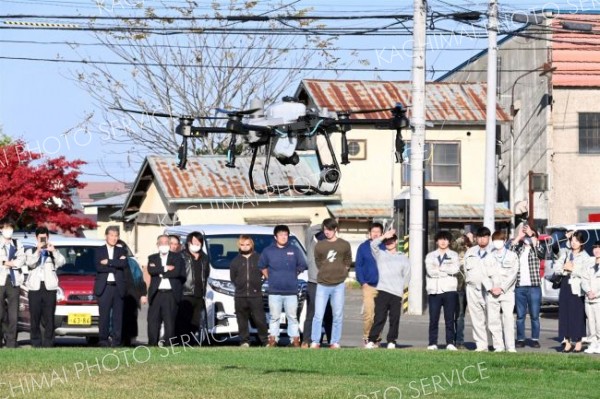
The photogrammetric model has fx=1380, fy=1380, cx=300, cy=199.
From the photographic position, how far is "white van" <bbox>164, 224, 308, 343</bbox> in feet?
74.5

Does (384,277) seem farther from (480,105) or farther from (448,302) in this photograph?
(480,105)

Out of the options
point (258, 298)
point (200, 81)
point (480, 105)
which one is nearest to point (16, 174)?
point (200, 81)

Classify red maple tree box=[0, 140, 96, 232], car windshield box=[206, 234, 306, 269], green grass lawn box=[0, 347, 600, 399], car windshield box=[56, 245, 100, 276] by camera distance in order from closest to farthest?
1. green grass lawn box=[0, 347, 600, 399]
2. car windshield box=[206, 234, 306, 269]
3. car windshield box=[56, 245, 100, 276]
4. red maple tree box=[0, 140, 96, 232]

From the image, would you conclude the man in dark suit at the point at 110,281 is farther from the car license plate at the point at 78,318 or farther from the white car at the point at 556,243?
the white car at the point at 556,243

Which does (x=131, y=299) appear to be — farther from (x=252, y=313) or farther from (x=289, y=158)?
(x=289, y=158)

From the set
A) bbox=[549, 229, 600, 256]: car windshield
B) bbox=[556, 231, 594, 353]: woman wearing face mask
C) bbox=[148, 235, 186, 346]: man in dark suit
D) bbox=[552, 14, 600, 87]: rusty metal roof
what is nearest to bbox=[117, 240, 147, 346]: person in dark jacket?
bbox=[148, 235, 186, 346]: man in dark suit

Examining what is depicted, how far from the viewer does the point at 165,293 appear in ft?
70.2

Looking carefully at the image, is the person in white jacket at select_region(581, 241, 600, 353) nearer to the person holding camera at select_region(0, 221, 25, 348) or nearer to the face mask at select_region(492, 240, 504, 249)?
the face mask at select_region(492, 240, 504, 249)

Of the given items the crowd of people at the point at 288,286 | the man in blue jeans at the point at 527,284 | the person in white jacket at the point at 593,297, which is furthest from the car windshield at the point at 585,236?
the crowd of people at the point at 288,286

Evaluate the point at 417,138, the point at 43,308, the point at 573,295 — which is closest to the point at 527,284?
the point at 573,295

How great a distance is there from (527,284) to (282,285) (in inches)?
184

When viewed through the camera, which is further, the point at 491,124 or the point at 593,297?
the point at 491,124

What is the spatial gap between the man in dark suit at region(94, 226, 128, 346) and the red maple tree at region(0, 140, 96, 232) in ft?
78.2

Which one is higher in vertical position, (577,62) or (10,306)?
(577,62)
